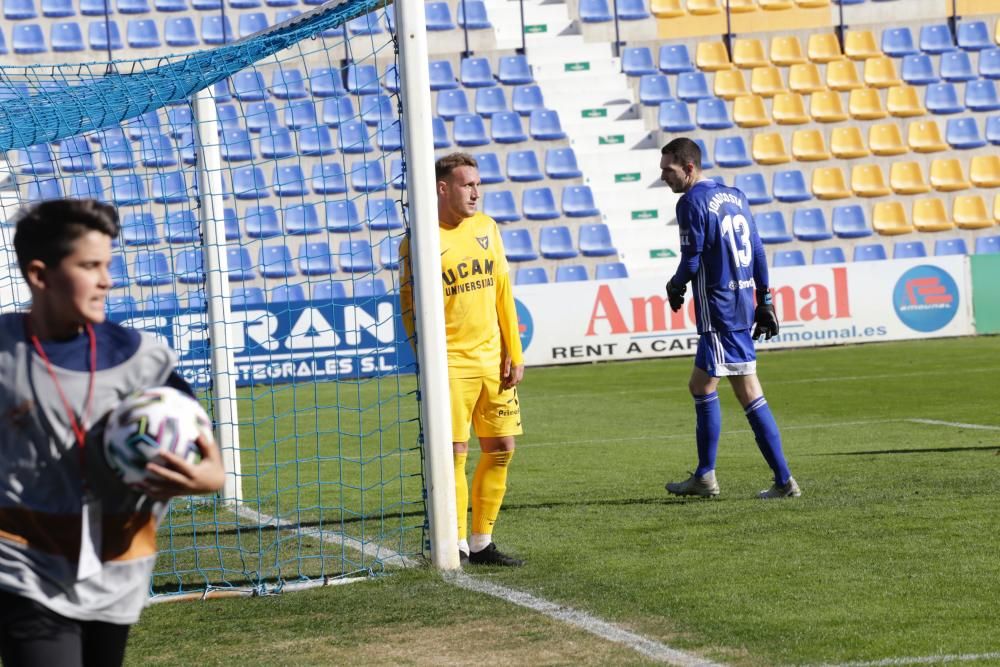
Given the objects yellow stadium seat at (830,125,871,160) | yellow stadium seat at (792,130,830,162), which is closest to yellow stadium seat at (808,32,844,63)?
yellow stadium seat at (830,125,871,160)

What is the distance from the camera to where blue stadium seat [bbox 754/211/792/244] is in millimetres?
23150

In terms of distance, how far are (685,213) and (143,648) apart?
13.7 feet

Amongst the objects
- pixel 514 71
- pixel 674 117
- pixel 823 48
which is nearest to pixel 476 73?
pixel 514 71

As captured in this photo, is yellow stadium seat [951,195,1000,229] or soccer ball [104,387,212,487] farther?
yellow stadium seat [951,195,1000,229]

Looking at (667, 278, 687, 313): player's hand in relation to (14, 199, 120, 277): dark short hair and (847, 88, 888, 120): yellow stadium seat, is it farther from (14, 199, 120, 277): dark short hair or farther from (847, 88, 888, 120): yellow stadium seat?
(847, 88, 888, 120): yellow stadium seat

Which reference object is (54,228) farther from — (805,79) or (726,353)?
(805,79)

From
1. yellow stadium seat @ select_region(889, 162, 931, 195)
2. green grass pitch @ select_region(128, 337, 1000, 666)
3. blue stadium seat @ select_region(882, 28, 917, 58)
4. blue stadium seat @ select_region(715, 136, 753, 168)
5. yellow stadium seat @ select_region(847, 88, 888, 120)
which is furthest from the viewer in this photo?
blue stadium seat @ select_region(882, 28, 917, 58)

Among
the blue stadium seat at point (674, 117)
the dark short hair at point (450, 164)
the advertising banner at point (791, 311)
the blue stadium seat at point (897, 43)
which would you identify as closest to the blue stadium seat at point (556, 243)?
the advertising banner at point (791, 311)

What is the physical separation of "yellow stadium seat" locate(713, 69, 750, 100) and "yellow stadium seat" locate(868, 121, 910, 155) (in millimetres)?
2286

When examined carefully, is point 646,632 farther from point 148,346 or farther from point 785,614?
point 148,346

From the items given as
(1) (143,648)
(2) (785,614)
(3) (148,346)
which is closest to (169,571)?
(1) (143,648)

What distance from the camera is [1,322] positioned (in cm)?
307

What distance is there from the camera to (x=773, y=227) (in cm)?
2330

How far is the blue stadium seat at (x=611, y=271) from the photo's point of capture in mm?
22125
